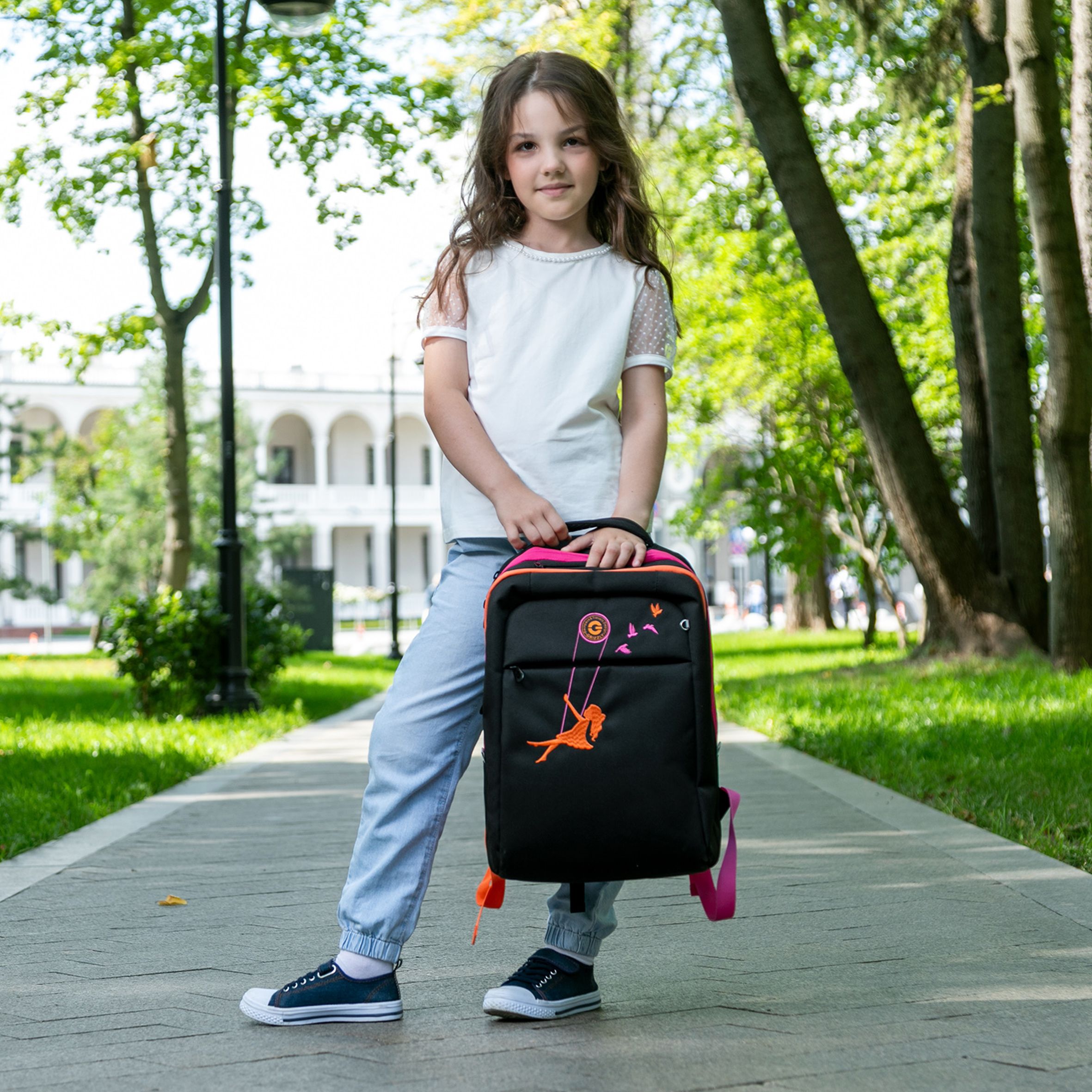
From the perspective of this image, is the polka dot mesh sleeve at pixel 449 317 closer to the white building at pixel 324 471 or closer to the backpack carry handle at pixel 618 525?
the backpack carry handle at pixel 618 525

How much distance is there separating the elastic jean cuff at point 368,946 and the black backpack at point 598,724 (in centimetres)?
34

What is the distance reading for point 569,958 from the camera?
294 cm

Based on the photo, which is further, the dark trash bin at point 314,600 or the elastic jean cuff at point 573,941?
the dark trash bin at point 314,600

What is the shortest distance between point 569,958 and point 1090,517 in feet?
27.3

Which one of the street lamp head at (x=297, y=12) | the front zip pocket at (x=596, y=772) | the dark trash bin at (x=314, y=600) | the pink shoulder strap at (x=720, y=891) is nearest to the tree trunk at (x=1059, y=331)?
the street lamp head at (x=297, y=12)

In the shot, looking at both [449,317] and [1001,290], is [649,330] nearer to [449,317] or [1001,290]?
[449,317]

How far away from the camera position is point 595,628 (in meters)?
2.62

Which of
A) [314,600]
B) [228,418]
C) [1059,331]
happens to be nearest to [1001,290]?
[1059,331]

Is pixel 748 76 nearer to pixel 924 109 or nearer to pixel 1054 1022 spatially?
pixel 924 109

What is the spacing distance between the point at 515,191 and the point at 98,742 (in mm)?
6557

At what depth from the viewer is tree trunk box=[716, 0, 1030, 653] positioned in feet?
36.0

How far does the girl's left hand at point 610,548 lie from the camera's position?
266cm

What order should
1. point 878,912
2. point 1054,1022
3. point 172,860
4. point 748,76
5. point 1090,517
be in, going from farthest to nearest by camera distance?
point 748,76
point 1090,517
point 172,860
point 878,912
point 1054,1022

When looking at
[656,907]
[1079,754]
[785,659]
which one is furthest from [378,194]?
[656,907]
